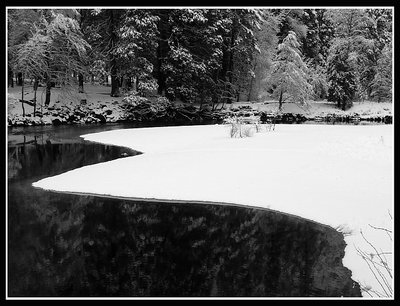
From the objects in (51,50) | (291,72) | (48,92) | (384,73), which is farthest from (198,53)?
(384,73)

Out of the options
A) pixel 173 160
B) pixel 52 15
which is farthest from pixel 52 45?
pixel 173 160

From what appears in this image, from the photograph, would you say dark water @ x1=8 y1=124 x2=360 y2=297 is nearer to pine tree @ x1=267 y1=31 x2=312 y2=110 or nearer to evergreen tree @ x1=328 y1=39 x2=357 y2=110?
pine tree @ x1=267 y1=31 x2=312 y2=110

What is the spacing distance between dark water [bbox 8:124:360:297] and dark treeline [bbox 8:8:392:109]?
21.9 metres

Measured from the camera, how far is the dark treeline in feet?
98.8

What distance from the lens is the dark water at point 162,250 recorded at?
653cm

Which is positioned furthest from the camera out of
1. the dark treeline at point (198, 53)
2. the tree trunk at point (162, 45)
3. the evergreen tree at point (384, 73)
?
the evergreen tree at point (384, 73)

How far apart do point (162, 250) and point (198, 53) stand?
31.4m

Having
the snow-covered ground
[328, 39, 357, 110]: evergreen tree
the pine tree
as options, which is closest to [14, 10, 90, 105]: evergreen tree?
the snow-covered ground

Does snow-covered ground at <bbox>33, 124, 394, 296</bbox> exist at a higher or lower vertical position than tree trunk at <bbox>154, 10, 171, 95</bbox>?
lower

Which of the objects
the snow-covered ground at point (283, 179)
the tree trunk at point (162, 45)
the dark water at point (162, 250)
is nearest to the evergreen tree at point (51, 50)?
the tree trunk at point (162, 45)

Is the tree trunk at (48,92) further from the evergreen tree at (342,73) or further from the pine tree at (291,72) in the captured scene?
the evergreen tree at (342,73)

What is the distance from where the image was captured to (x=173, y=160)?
47.2ft

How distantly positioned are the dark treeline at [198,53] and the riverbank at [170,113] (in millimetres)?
1154

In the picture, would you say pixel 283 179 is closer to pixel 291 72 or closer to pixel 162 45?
pixel 291 72
